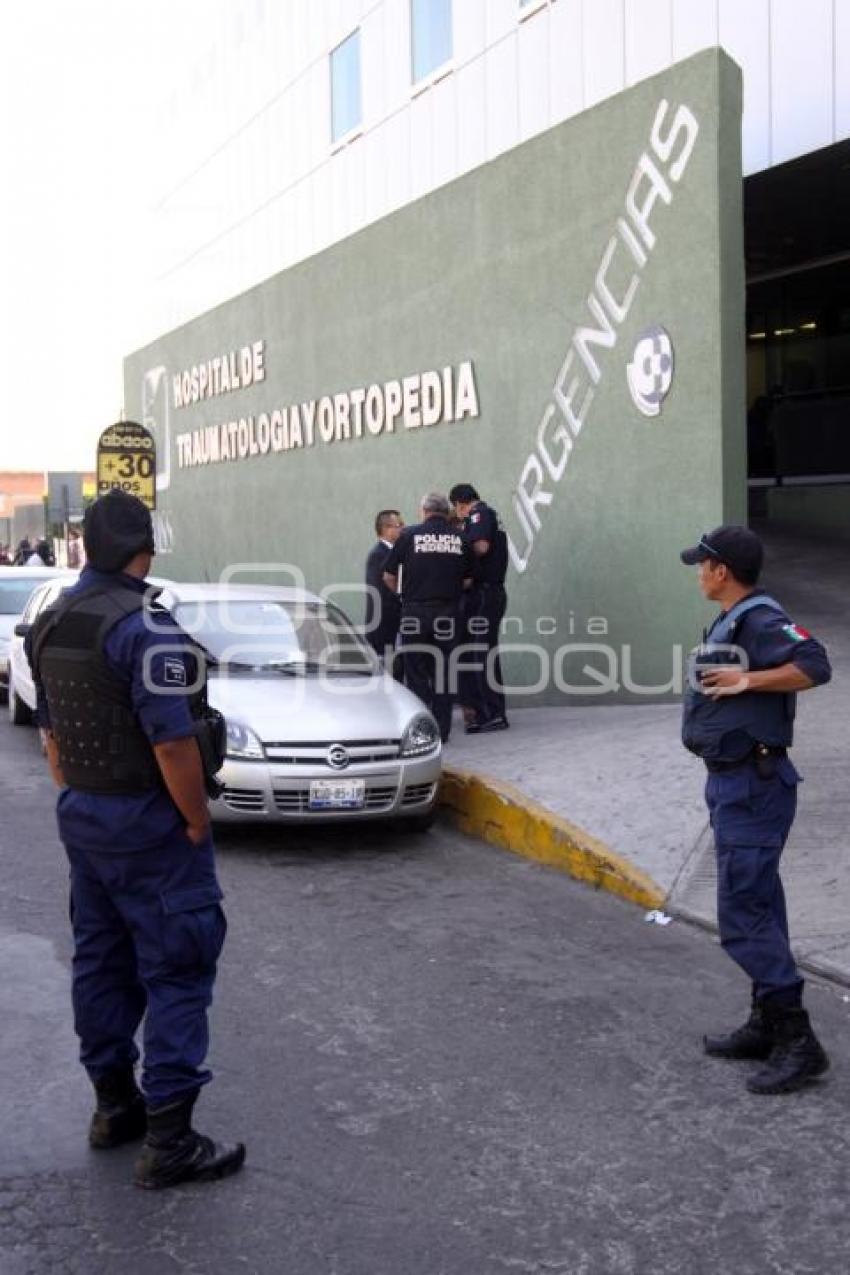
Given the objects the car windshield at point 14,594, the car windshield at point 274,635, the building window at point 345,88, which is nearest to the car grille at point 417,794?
the car windshield at point 274,635

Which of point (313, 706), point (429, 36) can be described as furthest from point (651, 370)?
point (429, 36)

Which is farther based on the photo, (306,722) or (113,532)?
(306,722)

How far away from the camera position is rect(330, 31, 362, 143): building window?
19062 millimetres

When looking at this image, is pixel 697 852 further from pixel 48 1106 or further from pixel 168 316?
pixel 168 316

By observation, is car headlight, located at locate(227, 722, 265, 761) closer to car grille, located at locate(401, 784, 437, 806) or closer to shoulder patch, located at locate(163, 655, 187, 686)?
car grille, located at locate(401, 784, 437, 806)

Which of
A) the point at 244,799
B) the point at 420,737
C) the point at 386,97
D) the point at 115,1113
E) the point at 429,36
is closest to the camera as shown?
the point at 115,1113

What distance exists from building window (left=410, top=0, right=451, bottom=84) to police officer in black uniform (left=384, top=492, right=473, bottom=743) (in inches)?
364

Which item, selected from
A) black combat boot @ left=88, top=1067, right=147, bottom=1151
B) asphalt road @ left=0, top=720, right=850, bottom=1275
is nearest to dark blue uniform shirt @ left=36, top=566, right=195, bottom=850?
black combat boot @ left=88, top=1067, right=147, bottom=1151

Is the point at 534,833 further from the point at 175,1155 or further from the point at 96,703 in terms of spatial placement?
the point at 96,703

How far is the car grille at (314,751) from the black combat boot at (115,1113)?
3638 millimetres

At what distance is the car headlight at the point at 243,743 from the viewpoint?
7.54 m

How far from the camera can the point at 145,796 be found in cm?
371

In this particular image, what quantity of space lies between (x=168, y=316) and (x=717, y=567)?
972 inches

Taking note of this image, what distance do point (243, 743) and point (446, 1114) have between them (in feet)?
12.1
